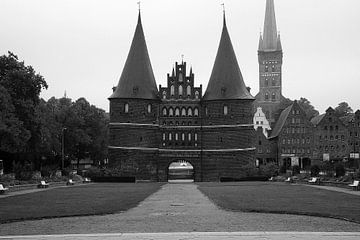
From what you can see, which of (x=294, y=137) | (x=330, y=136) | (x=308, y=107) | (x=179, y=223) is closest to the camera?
(x=179, y=223)

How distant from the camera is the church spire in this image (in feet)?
420

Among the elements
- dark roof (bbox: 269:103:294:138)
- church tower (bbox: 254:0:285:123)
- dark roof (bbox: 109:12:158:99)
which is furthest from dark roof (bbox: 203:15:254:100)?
church tower (bbox: 254:0:285:123)

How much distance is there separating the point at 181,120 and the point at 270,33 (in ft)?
209

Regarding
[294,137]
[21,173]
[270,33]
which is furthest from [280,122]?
[21,173]

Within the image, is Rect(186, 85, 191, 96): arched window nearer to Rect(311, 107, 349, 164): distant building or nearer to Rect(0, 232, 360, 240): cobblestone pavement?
Rect(311, 107, 349, 164): distant building

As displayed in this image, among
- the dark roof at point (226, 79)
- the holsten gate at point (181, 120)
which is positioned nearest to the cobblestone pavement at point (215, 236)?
the holsten gate at point (181, 120)

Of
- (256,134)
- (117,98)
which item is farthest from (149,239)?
(256,134)

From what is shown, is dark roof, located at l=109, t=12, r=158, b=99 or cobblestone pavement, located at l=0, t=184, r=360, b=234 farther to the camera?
dark roof, located at l=109, t=12, r=158, b=99

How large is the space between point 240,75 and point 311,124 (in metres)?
25.0

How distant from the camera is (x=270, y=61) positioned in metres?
128

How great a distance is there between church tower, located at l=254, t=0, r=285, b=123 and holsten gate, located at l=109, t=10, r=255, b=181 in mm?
54725

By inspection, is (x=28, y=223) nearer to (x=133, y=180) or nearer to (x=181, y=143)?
(x=133, y=180)

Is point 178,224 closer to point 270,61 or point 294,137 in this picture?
point 294,137

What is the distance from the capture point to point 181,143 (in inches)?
2808
